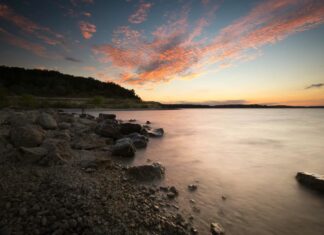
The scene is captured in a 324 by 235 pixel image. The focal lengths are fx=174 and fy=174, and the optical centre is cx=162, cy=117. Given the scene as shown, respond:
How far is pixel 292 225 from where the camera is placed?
4191 millimetres

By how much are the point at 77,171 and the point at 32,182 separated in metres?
1.26

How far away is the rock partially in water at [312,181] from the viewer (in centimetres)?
588

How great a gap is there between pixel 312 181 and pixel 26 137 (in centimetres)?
1106

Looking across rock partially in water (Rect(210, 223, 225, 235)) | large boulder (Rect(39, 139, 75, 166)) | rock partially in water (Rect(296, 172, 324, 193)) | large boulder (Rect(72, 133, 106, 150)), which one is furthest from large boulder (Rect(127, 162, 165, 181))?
rock partially in water (Rect(296, 172, 324, 193))

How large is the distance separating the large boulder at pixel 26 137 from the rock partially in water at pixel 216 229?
7.22 metres

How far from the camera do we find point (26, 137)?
7.11m

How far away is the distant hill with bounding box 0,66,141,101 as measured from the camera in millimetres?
105775

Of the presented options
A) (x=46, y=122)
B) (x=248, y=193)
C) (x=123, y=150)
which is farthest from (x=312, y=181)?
(x=46, y=122)

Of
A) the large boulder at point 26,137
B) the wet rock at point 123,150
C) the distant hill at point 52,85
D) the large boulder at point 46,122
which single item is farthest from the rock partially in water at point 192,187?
the distant hill at point 52,85

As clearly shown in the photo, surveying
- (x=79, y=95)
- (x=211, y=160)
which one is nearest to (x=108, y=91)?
(x=79, y=95)

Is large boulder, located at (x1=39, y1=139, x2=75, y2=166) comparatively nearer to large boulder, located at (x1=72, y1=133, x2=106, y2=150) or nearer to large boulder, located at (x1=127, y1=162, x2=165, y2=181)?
large boulder, located at (x1=72, y1=133, x2=106, y2=150)

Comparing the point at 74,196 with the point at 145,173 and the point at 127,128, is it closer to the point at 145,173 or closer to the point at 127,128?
the point at 145,173

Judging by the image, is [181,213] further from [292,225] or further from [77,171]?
[77,171]

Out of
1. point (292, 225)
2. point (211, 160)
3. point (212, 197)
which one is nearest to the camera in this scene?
point (292, 225)
